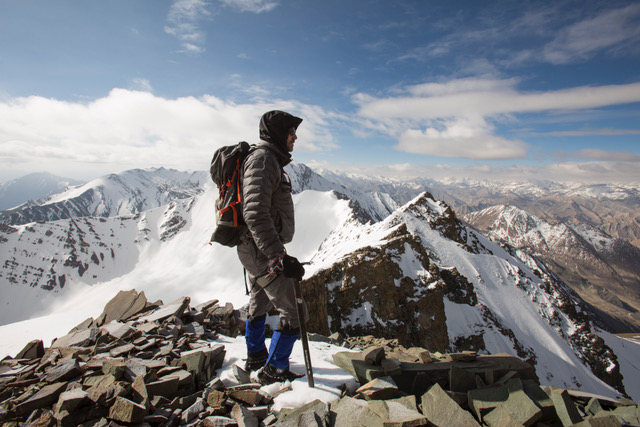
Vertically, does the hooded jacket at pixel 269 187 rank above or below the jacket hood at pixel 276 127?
below

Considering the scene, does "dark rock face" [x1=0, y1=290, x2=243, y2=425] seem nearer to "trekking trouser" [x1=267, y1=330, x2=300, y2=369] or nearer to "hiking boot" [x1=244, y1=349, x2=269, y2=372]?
"hiking boot" [x1=244, y1=349, x2=269, y2=372]

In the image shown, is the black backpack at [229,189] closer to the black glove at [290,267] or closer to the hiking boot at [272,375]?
the black glove at [290,267]

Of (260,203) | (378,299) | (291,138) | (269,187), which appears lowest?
(378,299)

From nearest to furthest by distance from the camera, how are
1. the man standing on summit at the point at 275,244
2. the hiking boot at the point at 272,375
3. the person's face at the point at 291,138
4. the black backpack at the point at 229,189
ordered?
the man standing on summit at the point at 275,244, the black backpack at the point at 229,189, the hiking boot at the point at 272,375, the person's face at the point at 291,138

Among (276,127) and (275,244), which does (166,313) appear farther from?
(276,127)

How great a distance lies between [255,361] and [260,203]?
323 centimetres

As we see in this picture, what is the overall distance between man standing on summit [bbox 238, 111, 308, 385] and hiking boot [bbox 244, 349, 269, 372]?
1.47 ft

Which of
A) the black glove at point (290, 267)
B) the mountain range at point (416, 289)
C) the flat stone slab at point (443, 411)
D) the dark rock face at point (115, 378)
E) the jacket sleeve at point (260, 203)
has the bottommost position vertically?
the mountain range at point (416, 289)

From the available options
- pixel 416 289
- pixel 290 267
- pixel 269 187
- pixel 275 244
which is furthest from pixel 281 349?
pixel 416 289

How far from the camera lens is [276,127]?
507 centimetres

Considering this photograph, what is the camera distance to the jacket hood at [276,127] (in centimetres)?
505

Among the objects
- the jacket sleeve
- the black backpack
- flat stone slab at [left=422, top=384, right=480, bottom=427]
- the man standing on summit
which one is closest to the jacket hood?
the man standing on summit

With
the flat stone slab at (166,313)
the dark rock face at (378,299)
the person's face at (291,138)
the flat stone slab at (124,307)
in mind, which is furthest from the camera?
the dark rock face at (378,299)

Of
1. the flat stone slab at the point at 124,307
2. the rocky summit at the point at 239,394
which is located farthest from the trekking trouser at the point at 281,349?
the flat stone slab at the point at 124,307
